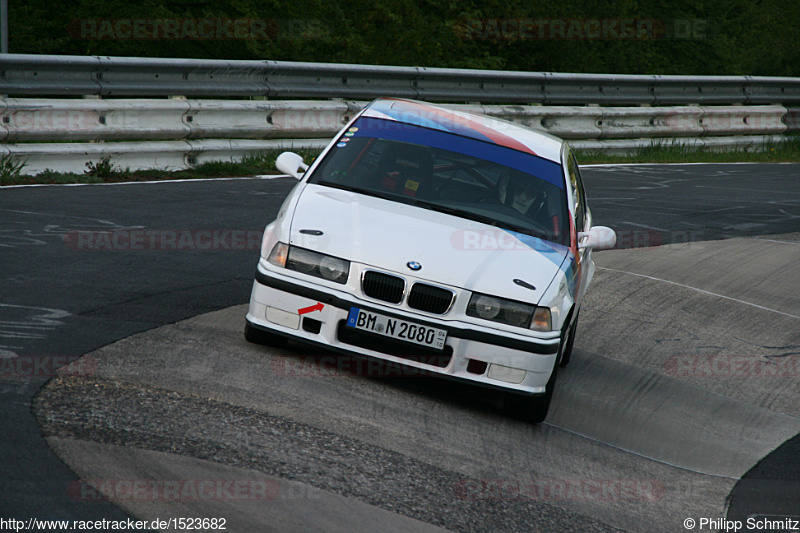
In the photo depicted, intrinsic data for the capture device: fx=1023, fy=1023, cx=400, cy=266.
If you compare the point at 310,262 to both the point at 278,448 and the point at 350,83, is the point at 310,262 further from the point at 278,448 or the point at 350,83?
the point at 350,83

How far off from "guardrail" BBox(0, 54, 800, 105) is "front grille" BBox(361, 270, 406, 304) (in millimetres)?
6804

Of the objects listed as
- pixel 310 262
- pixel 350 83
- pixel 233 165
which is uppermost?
pixel 350 83

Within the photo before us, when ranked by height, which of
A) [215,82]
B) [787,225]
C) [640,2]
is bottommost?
[787,225]

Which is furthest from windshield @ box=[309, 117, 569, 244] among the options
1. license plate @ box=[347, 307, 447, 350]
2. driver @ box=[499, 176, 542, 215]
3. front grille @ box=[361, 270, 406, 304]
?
license plate @ box=[347, 307, 447, 350]

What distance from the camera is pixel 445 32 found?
1013 inches

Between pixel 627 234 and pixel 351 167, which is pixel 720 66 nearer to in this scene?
pixel 627 234

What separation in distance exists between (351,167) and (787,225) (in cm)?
840

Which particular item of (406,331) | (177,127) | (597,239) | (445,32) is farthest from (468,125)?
(445,32)

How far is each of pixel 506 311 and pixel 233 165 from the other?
26.0ft

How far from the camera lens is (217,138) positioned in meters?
13.2

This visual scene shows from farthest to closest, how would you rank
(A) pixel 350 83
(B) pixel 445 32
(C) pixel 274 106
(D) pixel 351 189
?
(B) pixel 445 32
(A) pixel 350 83
(C) pixel 274 106
(D) pixel 351 189

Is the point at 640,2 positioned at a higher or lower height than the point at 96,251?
higher

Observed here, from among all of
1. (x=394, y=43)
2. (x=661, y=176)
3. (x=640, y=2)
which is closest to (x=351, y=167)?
(x=661, y=176)

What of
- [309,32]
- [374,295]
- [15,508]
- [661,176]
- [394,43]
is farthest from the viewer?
[394,43]
